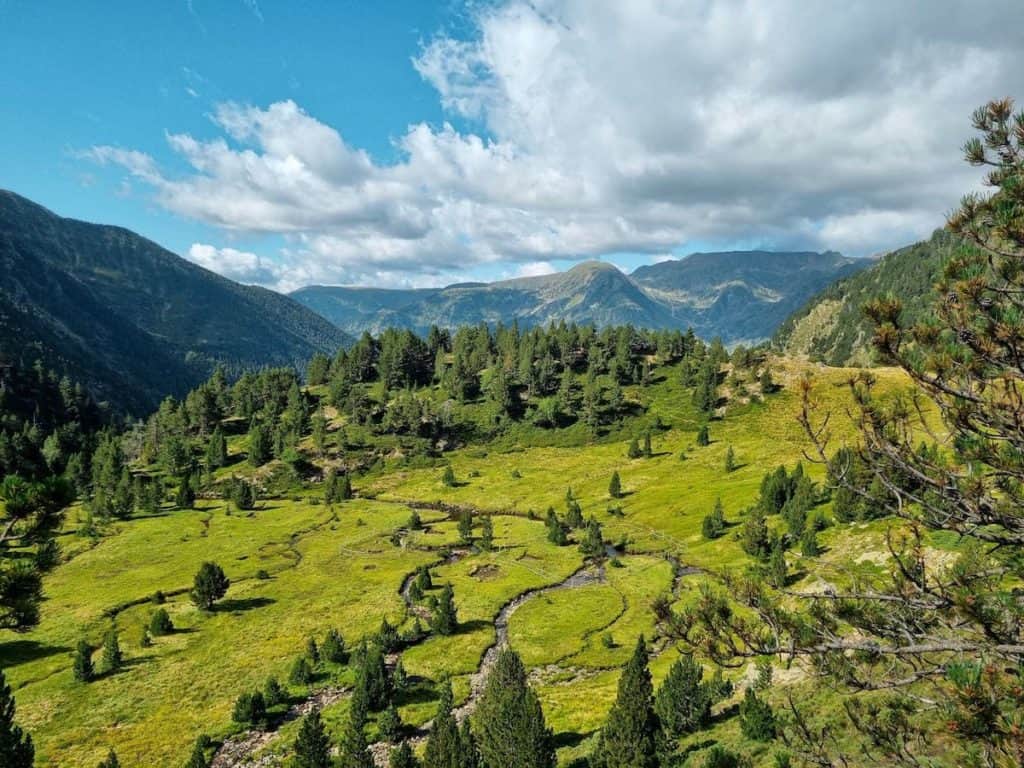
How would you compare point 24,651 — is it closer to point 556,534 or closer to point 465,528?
point 465,528

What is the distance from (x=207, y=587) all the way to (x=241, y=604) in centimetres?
524

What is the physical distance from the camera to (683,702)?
35.6 m

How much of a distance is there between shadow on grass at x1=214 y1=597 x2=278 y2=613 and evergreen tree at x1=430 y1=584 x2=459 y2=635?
80.0ft

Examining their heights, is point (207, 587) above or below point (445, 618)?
above

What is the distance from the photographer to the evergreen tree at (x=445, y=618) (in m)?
61.0

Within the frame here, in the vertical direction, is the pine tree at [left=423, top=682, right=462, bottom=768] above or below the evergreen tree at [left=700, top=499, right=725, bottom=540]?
above

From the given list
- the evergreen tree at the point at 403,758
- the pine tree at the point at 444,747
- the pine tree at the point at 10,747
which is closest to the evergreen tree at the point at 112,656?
the pine tree at the point at 10,747

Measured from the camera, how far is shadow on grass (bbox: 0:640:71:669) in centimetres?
5666

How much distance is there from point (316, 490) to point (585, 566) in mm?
79058

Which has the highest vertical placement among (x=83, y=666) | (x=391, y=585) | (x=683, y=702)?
(x=683, y=702)

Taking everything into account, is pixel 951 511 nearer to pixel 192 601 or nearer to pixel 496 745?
pixel 496 745

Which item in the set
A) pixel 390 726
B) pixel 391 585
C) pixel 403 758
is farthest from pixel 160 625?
pixel 403 758

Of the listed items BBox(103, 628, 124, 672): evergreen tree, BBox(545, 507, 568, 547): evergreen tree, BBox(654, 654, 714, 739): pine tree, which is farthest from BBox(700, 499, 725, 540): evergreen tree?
BBox(103, 628, 124, 672): evergreen tree

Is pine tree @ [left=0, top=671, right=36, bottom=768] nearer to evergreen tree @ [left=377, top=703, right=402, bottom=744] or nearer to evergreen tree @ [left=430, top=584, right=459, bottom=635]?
evergreen tree @ [left=377, top=703, right=402, bottom=744]
